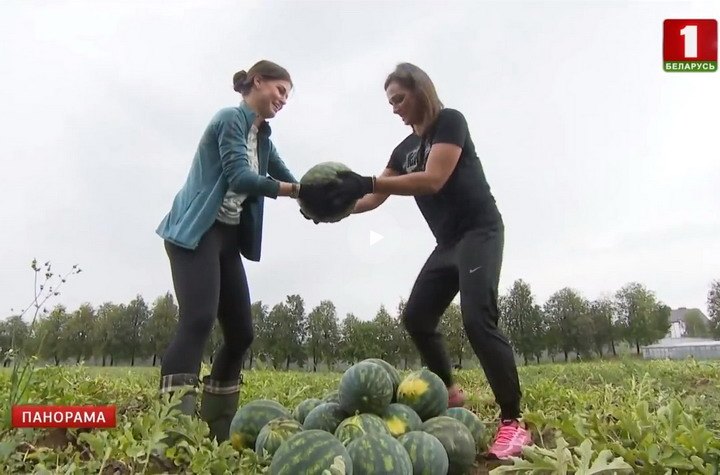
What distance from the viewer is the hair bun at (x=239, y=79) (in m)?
2.95

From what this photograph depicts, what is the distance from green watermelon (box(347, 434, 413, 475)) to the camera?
1659 mm

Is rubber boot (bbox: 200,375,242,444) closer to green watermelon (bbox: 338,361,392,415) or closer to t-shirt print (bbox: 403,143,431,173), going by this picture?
green watermelon (bbox: 338,361,392,415)

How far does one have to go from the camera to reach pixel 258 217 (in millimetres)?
2898

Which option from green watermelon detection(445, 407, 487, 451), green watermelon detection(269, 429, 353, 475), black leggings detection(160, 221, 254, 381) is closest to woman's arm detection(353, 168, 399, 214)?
black leggings detection(160, 221, 254, 381)

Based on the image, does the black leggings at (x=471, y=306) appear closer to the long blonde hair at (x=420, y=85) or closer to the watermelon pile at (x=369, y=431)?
the watermelon pile at (x=369, y=431)

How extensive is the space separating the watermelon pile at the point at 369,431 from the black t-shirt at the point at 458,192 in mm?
876

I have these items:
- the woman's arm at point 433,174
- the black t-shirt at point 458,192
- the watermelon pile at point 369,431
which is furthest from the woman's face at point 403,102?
the watermelon pile at point 369,431

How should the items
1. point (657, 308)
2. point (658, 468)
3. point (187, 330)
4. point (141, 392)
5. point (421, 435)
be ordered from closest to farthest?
point (658, 468), point (421, 435), point (187, 330), point (141, 392), point (657, 308)

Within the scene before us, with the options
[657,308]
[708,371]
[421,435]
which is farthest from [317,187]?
[657,308]

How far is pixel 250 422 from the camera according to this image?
2.21 m

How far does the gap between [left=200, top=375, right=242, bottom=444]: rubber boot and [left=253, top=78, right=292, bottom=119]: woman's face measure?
1.36 meters

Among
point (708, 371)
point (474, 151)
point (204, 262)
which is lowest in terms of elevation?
point (708, 371)

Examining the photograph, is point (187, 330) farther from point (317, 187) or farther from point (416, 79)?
point (416, 79)

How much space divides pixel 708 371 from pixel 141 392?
311 inches
